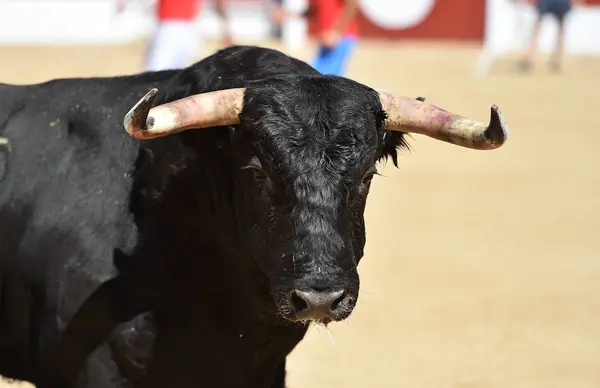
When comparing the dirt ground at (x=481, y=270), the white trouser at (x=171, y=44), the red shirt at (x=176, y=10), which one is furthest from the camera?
the red shirt at (x=176, y=10)

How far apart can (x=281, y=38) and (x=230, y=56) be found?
17.3 m

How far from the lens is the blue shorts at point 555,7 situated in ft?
59.0

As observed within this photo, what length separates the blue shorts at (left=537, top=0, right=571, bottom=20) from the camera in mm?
17969

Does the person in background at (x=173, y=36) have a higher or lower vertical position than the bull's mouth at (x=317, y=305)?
higher

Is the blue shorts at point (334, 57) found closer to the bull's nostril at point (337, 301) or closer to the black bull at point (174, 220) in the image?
the black bull at point (174, 220)

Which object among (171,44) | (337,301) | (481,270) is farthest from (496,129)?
(171,44)

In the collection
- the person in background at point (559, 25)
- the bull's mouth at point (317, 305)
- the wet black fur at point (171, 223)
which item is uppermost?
the person in background at point (559, 25)

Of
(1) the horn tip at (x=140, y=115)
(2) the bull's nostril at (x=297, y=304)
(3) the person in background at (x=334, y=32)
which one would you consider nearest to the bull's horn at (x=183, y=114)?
(1) the horn tip at (x=140, y=115)

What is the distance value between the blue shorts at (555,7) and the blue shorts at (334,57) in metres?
10.5

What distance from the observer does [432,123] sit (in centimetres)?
317

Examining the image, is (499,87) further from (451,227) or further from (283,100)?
(283,100)

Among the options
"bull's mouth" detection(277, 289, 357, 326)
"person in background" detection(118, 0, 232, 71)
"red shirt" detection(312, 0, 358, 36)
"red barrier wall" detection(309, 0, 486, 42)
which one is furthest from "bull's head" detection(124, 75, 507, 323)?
"red barrier wall" detection(309, 0, 486, 42)

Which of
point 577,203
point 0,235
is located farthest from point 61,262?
point 577,203

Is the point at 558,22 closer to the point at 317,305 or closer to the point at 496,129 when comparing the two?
the point at 496,129
